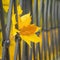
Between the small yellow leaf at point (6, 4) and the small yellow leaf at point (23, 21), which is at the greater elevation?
the small yellow leaf at point (6, 4)

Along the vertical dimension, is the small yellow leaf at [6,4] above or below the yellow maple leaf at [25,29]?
above

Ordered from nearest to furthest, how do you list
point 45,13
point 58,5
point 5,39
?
point 5,39, point 45,13, point 58,5

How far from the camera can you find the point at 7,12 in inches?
8.7

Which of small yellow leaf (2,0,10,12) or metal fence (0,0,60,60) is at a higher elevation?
small yellow leaf (2,0,10,12)

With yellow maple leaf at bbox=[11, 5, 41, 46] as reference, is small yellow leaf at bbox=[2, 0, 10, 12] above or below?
above

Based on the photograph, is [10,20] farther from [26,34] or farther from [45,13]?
[45,13]

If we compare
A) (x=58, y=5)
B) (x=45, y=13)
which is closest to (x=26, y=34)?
(x=45, y=13)

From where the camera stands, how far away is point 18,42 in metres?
0.23

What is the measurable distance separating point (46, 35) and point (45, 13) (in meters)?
0.05

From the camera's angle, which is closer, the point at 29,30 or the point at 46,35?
the point at 29,30

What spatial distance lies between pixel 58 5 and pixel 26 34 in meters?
0.27

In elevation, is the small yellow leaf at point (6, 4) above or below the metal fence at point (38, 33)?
above

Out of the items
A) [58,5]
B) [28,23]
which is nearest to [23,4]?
[28,23]

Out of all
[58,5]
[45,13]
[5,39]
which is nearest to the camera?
[5,39]
